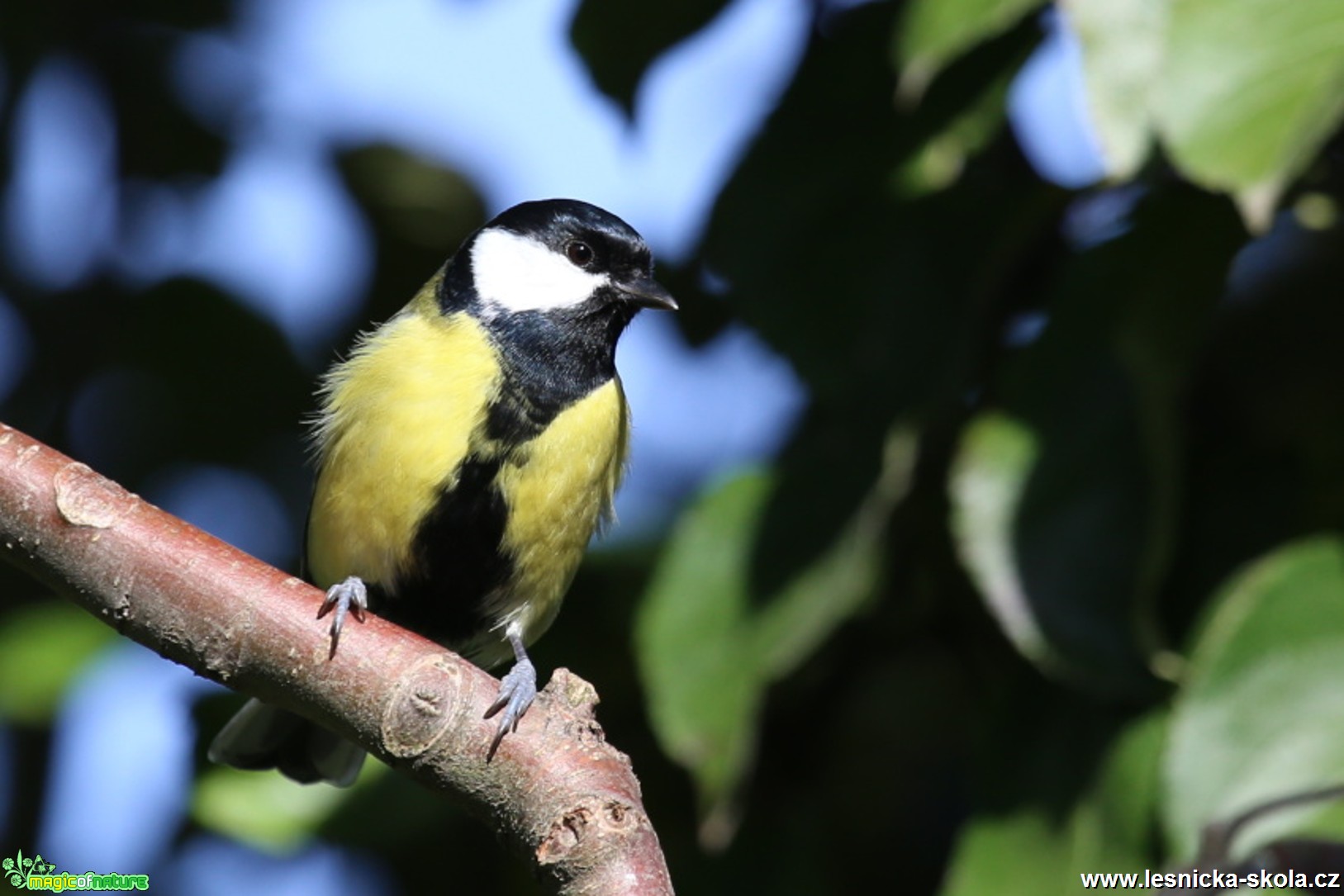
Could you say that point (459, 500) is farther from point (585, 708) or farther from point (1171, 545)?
point (1171, 545)

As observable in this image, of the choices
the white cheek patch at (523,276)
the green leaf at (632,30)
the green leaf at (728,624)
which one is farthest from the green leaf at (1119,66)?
the white cheek patch at (523,276)

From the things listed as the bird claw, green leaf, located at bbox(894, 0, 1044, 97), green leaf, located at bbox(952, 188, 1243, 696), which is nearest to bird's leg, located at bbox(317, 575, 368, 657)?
the bird claw

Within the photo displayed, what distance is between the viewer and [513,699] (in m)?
1.48

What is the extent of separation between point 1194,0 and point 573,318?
3.33 feet

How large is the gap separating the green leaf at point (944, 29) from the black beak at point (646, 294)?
67 cm

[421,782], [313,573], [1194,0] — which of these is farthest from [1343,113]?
[313,573]

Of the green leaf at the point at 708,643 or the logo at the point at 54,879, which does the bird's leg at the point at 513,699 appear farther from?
the logo at the point at 54,879

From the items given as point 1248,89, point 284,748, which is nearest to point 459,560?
point 284,748

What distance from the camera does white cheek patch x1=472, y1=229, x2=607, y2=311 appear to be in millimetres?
2342

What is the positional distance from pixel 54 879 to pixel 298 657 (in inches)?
35.6

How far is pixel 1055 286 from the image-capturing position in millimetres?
1991

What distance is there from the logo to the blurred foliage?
0.50 feet

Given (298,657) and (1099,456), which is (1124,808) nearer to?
(1099,456)

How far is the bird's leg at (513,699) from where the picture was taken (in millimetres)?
1411
